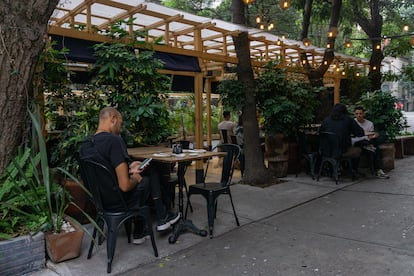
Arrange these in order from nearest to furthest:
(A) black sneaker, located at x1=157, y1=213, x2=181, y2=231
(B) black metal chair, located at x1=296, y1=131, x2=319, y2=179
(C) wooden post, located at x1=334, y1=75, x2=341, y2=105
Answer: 1. (A) black sneaker, located at x1=157, y1=213, x2=181, y2=231
2. (B) black metal chair, located at x1=296, y1=131, x2=319, y2=179
3. (C) wooden post, located at x1=334, y1=75, x2=341, y2=105

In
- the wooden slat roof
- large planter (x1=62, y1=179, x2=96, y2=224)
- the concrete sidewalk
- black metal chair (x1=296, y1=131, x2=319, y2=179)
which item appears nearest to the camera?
the concrete sidewalk

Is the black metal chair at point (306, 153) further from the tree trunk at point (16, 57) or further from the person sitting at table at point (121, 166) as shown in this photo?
the tree trunk at point (16, 57)

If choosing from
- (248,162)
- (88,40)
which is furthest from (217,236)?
(88,40)

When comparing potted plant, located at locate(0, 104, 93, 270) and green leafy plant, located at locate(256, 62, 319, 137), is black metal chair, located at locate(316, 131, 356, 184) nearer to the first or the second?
green leafy plant, located at locate(256, 62, 319, 137)

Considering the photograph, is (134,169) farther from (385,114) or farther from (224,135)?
(385,114)

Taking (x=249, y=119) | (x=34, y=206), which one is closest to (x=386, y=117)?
(x=249, y=119)

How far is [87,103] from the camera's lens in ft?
14.9

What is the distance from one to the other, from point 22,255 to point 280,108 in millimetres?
4653

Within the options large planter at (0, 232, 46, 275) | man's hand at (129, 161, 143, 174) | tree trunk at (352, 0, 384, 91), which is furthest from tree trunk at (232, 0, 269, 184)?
tree trunk at (352, 0, 384, 91)

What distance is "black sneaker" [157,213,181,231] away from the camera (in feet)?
12.2

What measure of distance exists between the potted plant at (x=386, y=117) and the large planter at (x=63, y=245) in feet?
20.5

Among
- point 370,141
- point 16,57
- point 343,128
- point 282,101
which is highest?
point 16,57

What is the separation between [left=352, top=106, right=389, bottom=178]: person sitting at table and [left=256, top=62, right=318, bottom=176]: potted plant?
0.92 meters

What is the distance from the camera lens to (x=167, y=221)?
378 centimetres
